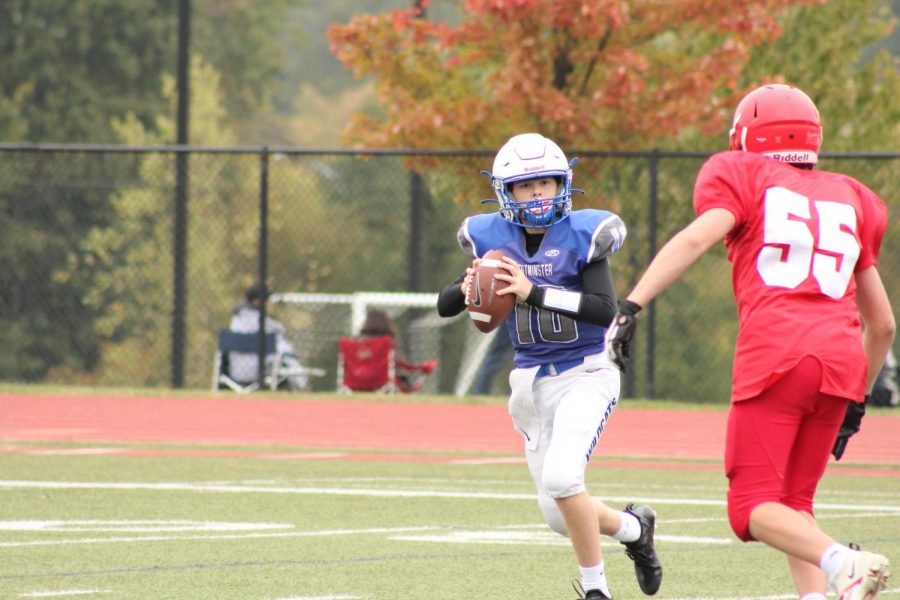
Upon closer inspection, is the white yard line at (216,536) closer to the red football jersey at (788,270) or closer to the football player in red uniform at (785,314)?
the football player in red uniform at (785,314)

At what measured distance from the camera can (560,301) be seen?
603 centimetres

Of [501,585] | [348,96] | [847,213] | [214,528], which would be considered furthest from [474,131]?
[348,96]

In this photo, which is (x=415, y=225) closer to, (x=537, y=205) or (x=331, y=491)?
(x=331, y=491)

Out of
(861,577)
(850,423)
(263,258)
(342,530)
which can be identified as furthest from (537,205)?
(263,258)

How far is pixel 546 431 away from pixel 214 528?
2549 mm

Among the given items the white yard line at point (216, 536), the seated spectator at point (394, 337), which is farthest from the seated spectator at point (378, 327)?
the white yard line at point (216, 536)

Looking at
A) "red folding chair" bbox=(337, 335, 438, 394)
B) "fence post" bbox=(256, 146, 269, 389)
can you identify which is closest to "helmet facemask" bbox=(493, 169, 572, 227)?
"fence post" bbox=(256, 146, 269, 389)

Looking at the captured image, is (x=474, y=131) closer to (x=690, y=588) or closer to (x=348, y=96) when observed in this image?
(x=690, y=588)

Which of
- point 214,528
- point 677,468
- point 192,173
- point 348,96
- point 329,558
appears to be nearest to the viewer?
point 329,558

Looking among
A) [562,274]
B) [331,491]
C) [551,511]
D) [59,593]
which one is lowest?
[331,491]

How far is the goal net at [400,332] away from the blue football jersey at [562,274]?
1702 centimetres

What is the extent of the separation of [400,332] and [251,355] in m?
8.36

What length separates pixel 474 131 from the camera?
16.9m

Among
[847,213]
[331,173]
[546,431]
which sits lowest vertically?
[331,173]
